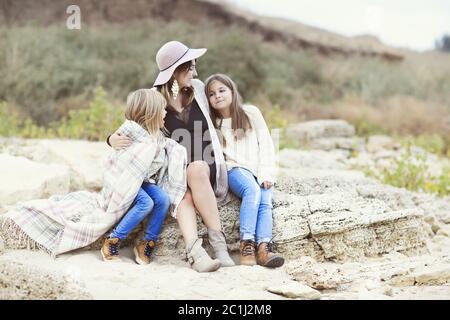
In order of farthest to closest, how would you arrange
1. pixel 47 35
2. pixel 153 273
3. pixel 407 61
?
1. pixel 407 61
2. pixel 47 35
3. pixel 153 273

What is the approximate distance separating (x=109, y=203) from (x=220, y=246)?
0.83 metres

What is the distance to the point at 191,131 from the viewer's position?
15.3 feet

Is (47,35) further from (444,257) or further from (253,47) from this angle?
(444,257)

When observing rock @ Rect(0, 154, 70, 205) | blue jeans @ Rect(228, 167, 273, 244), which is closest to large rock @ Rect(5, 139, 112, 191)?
rock @ Rect(0, 154, 70, 205)

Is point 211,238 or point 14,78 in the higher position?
point 14,78

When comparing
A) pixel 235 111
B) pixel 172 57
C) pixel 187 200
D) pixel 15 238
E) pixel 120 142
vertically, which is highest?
pixel 172 57

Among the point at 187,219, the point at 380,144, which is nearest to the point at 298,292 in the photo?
the point at 187,219

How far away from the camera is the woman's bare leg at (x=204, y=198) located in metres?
4.25

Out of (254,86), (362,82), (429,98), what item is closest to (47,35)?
(254,86)

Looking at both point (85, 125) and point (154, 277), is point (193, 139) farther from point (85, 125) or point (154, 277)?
point (85, 125)

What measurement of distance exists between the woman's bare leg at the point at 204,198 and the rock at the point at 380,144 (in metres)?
6.42

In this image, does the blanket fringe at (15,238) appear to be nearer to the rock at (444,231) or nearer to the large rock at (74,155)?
the large rock at (74,155)

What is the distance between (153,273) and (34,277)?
2.50 ft

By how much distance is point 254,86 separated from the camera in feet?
44.3
